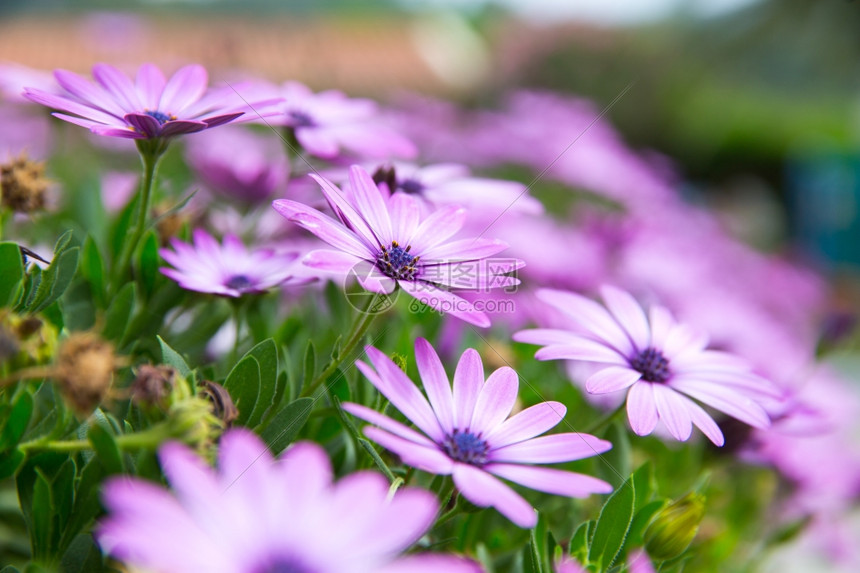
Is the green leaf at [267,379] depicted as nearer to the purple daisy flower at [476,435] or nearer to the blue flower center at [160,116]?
the purple daisy flower at [476,435]

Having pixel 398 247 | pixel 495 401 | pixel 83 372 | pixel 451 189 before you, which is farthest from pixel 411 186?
pixel 83 372

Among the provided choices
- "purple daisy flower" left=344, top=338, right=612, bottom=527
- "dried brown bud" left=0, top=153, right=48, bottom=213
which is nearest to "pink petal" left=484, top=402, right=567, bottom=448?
"purple daisy flower" left=344, top=338, right=612, bottom=527

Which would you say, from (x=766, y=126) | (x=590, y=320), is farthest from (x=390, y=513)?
(x=766, y=126)

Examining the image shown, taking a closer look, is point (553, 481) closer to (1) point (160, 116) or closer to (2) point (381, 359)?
(2) point (381, 359)

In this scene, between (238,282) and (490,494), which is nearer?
(490,494)

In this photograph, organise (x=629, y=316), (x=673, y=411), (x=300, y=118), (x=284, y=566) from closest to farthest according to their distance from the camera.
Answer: (x=284, y=566), (x=673, y=411), (x=629, y=316), (x=300, y=118)

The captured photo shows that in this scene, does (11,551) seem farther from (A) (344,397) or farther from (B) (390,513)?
(B) (390,513)
